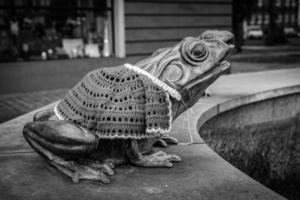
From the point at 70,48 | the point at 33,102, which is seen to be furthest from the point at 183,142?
the point at 70,48

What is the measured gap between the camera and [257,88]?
698cm

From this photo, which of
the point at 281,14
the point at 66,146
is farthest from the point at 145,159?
the point at 281,14

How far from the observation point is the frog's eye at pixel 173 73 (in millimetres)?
2721

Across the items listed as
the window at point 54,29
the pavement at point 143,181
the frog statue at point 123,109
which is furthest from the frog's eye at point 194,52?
the window at point 54,29

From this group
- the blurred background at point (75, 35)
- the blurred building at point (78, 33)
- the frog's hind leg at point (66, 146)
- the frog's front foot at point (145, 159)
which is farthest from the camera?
the blurred building at point (78, 33)

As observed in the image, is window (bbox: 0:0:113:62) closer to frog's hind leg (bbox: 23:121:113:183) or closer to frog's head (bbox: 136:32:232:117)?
frog's hind leg (bbox: 23:121:113:183)

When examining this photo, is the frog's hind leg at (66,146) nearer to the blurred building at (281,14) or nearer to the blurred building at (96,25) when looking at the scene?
the blurred building at (96,25)

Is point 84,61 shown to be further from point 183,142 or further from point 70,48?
point 183,142

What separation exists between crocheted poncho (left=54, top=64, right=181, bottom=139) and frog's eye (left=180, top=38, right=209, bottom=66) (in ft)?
0.87

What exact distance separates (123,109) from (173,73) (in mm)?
461

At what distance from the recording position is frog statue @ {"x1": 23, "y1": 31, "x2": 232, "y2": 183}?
2596mm

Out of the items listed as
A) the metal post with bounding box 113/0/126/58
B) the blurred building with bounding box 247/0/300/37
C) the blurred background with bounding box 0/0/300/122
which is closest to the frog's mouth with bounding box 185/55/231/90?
the blurred background with bounding box 0/0/300/122

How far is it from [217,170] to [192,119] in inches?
66.1

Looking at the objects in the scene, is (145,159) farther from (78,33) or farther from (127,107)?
(78,33)
